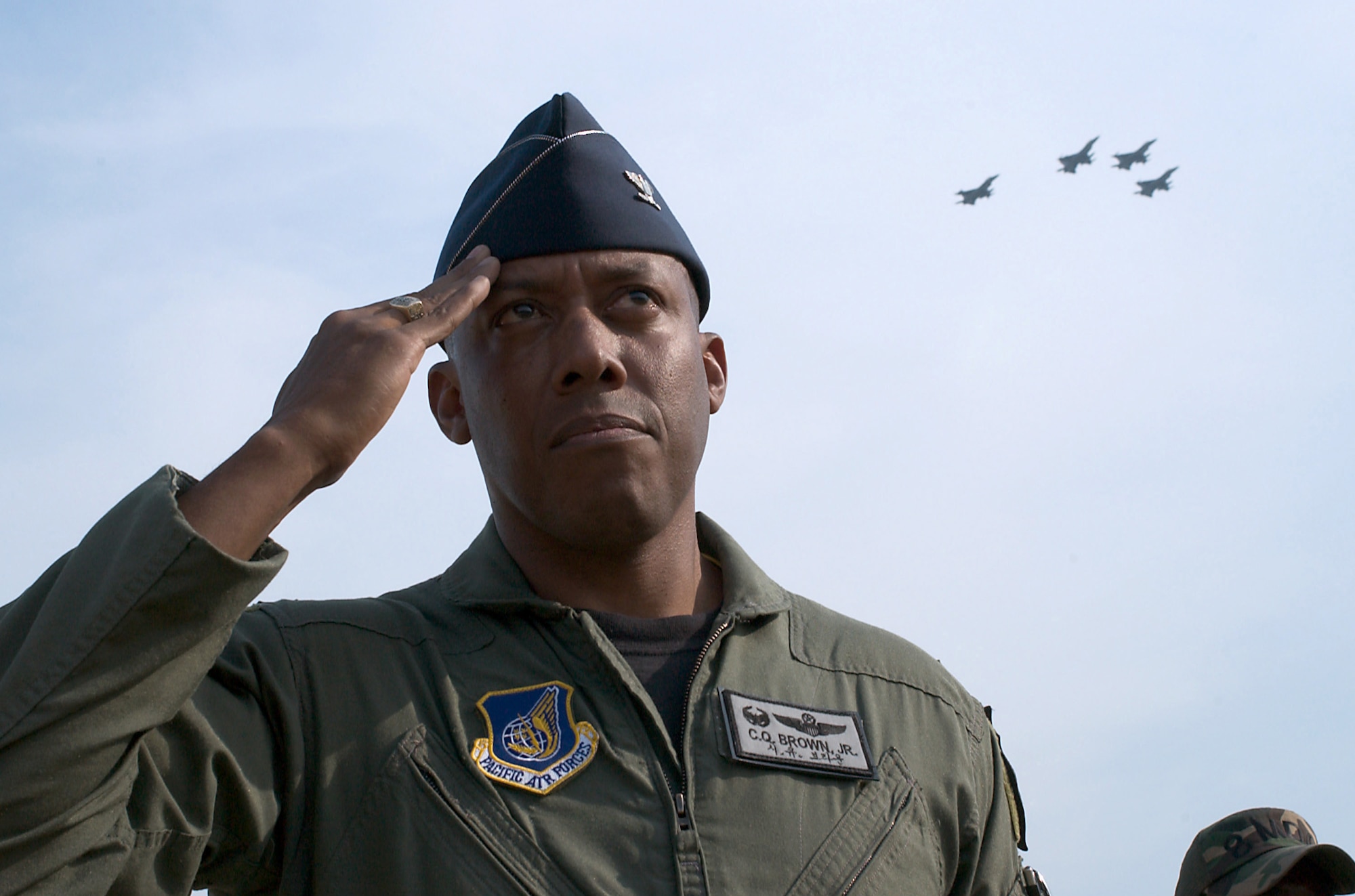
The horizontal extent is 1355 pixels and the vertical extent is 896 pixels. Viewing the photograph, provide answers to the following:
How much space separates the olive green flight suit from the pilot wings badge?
0.03 metres

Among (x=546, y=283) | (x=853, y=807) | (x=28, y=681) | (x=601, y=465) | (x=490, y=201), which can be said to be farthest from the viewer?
(x=490, y=201)

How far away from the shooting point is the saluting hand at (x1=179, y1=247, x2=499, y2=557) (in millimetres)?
2627

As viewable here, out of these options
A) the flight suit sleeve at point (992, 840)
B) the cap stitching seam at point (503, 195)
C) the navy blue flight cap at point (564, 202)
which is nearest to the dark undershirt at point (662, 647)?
the flight suit sleeve at point (992, 840)

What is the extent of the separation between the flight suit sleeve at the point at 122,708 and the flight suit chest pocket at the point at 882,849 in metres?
1.27

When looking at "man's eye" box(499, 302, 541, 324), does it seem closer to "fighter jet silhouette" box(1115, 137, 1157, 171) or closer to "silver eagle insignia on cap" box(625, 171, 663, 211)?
"silver eagle insignia on cap" box(625, 171, 663, 211)

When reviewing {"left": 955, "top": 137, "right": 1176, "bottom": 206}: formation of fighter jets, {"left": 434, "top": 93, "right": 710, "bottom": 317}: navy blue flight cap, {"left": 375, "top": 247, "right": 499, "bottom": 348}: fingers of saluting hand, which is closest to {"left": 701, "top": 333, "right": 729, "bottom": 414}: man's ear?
{"left": 434, "top": 93, "right": 710, "bottom": 317}: navy blue flight cap

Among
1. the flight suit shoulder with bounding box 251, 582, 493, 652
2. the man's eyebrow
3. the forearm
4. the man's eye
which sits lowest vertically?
the flight suit shoulder with bounding box 251, 582, 493, 652

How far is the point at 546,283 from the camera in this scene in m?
3.83

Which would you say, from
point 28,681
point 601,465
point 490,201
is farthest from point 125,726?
point 490,201

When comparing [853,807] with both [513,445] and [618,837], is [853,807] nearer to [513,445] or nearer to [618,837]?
[618,837]

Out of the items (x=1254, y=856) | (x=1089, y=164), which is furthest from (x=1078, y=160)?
(x=1254, y=856)

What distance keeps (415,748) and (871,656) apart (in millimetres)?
1320

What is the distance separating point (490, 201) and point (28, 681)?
2.10m

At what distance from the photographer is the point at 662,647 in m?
3.55
